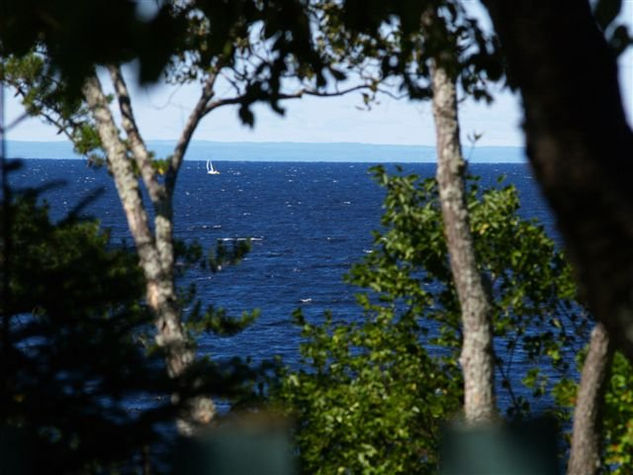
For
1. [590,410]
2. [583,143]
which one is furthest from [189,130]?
[583,143]

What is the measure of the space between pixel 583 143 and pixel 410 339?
27.5 feet

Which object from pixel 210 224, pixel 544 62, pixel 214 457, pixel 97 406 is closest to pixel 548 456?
pixel 214 457

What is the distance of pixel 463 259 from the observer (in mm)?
9711

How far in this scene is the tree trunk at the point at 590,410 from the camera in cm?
886

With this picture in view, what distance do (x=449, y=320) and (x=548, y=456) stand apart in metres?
9.58

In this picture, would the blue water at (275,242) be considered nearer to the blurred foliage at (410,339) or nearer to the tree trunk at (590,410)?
the blurred foliage at (410,339)

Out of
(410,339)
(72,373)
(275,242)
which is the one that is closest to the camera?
(72,373)

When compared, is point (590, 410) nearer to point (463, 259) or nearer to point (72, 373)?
point (463, 259)

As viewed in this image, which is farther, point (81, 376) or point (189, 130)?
point (189, 130)

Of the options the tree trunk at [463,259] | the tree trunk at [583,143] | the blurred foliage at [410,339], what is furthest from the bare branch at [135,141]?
the tree trunk at [583,143]

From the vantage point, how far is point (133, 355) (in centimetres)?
236

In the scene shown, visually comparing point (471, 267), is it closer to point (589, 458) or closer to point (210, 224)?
point (589, 458)

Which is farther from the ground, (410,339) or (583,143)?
(583,143)

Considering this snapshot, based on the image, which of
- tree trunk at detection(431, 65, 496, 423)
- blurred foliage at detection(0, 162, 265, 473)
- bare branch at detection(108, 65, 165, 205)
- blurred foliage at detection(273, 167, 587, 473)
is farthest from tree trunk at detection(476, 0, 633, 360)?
bare branch at detection(108, 65, 165, 205)
